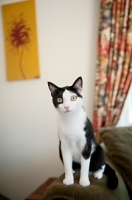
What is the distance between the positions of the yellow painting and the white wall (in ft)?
0.18

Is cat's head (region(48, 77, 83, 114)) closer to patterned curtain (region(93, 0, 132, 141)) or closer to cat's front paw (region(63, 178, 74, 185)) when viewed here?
cat's front paw (region(63, 178, 74, 185))

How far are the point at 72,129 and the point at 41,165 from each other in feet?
3.74

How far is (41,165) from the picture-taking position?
1688 mm

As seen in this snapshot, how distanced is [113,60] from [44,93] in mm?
685

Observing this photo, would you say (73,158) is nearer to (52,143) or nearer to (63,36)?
(52,143)

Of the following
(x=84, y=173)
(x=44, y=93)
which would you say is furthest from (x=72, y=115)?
(x=44, y=93)

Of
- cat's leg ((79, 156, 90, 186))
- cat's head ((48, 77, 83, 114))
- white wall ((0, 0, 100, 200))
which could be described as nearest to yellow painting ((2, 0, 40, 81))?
white wall ((0, 0, 100, 200))

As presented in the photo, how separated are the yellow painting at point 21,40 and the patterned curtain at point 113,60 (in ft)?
2.01

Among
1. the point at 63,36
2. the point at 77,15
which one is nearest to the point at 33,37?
the point at 63,36

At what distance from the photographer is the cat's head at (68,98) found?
68 centimetres

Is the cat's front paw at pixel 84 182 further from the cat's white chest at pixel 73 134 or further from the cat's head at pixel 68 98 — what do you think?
the cat's head at pixel 68 98

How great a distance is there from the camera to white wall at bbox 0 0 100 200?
4.98ft

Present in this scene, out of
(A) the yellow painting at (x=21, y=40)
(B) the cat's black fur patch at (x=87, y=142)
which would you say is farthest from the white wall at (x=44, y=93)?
(B) the cat's black fur patch at (x=87, y=142)

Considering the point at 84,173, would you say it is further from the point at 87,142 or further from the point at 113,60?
the point at 113,60
